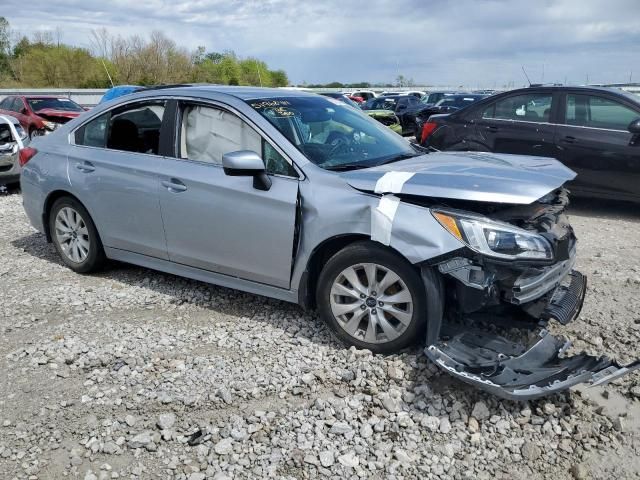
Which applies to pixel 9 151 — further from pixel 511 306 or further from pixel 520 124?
pixel 511 306

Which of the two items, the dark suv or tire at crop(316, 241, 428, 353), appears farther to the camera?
the dark suv

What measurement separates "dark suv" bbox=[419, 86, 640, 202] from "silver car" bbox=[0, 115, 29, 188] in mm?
7167

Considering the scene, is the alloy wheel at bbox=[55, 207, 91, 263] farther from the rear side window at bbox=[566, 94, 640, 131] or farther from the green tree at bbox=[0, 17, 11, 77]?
the green tree at bbox=[0, 17, 11, 77]

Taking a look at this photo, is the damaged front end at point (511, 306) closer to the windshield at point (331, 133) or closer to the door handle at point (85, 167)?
the windshield at point (331, 133)

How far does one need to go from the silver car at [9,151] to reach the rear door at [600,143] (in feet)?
28.1

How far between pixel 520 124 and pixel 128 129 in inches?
209

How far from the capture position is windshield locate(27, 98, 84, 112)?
17984 millimetres

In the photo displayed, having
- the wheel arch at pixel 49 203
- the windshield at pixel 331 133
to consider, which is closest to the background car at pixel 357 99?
the wheel arch at pixel 49 203

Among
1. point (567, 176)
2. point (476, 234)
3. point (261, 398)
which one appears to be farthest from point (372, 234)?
point (567, 176)

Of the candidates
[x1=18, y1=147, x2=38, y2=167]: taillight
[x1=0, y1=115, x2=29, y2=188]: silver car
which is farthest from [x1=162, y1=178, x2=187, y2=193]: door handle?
[x1=0, y1=115, x2=29, y2=188]: silver car

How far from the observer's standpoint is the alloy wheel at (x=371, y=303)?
3.58 metres

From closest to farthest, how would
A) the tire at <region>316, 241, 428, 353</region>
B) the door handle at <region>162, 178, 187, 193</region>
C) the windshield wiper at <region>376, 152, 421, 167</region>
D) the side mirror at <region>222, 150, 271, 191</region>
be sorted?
the tire at <region>316, 241, 428, 353</region> < the side mirror at <region>222, 150, 271, 191</region> < the windshield wiper at <region>376, 152, 421, 167</region> < the door handle at <region>162, 178, 187, 193</region>

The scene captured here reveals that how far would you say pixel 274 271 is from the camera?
4070 mm

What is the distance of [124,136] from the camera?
5000 millimetres
